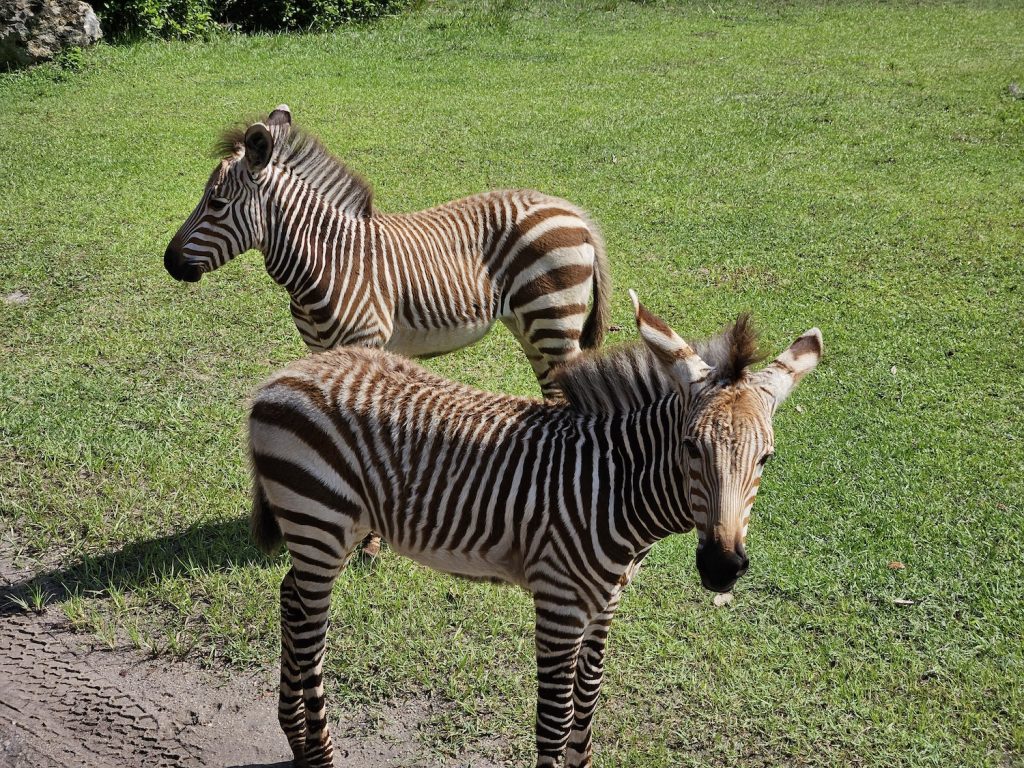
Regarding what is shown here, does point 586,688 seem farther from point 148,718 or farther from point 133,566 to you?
point 133,566

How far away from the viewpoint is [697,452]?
142 inches

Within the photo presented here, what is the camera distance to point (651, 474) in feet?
13.0

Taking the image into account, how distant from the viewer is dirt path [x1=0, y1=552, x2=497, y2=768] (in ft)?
15.3

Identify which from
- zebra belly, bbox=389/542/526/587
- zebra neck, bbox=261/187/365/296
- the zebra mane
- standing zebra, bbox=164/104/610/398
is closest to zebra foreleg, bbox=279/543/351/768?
zebra belly, bbox=389/542/526/587

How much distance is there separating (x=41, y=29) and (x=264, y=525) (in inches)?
583

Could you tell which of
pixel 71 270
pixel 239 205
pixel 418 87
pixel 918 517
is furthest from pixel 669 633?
pixel 418 87

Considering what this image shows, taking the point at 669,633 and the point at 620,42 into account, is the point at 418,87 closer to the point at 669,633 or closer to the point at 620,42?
the point at 620,42

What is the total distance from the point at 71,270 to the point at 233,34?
10.2m

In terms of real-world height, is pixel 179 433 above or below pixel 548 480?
below

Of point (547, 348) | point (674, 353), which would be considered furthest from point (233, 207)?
point (674, 353)

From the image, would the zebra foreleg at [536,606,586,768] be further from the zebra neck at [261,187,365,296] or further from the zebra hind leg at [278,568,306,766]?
the zebra neck at [261,187,365,296]

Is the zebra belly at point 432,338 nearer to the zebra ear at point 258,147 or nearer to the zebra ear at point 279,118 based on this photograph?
the zebra ear at point 258,147

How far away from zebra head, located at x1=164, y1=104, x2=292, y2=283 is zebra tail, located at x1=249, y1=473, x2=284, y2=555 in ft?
7.35

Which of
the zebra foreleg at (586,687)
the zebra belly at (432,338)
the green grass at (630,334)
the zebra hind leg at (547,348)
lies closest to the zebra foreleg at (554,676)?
the zebra foreleg at (586,687)
